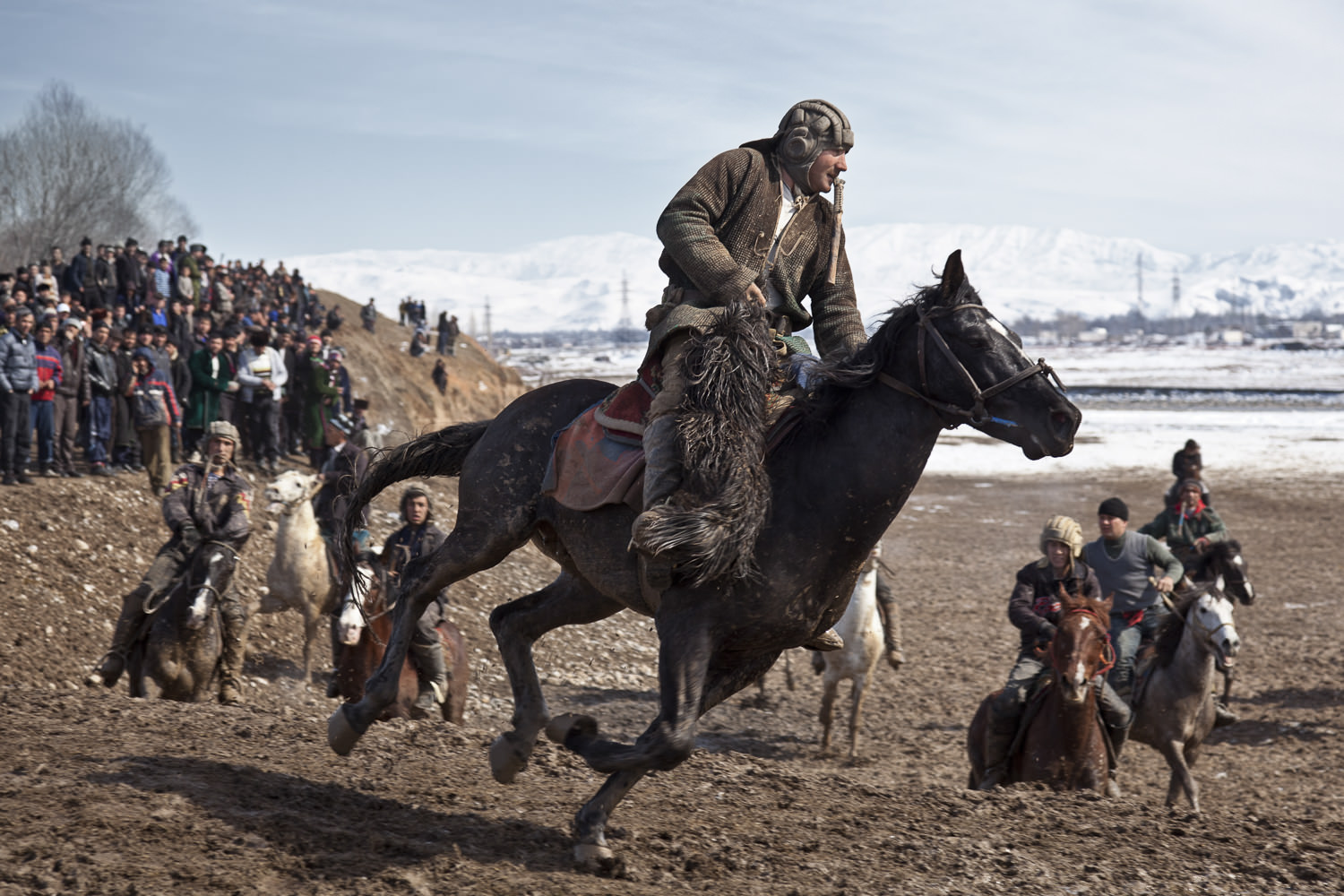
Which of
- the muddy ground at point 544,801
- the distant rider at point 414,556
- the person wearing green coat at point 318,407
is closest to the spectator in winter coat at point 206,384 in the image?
the person wearing green coat at point 318,407

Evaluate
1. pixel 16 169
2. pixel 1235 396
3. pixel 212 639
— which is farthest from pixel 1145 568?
pixel 16 169

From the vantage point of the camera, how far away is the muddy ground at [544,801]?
5320mm

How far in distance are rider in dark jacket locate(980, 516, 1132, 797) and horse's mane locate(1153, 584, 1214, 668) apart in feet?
3.21

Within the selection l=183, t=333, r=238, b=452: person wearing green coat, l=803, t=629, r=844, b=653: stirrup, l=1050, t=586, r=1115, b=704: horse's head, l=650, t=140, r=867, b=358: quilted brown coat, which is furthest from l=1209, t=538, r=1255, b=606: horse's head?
l=183, t=333, r=238, b=452: person wearing green coat

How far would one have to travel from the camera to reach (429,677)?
9.90 m

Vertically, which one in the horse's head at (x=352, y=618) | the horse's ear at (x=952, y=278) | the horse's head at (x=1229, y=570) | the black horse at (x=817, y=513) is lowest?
the horse's head at (x=352, y=618)

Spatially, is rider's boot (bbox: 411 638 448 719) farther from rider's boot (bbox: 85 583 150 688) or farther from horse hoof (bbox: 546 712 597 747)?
horse hoof (bbox: 546 712 597 747)

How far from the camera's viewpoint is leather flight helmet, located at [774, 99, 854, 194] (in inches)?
223

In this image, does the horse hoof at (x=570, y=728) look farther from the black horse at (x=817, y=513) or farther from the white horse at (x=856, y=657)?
the white horse at (x=856, y=657)

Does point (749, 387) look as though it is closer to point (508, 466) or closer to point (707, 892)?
point (508, 466)

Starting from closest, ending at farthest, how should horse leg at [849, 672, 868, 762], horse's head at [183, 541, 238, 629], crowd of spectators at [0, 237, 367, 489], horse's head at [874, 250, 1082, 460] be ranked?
1. horse's head at [874, 250, 1082, 460]
2. horse's head at [183, 541, 238, 629]
3. horse leg at [849, 672, 868, 762]
4. crowd of spectators at [0, 237, 367, 489]

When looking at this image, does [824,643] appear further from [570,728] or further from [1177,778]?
[1177,778]

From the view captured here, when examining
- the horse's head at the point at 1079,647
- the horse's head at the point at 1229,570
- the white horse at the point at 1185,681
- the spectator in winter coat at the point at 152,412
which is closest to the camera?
the horse's head at the point at 1079,647

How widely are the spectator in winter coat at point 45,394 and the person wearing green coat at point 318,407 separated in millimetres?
5230
